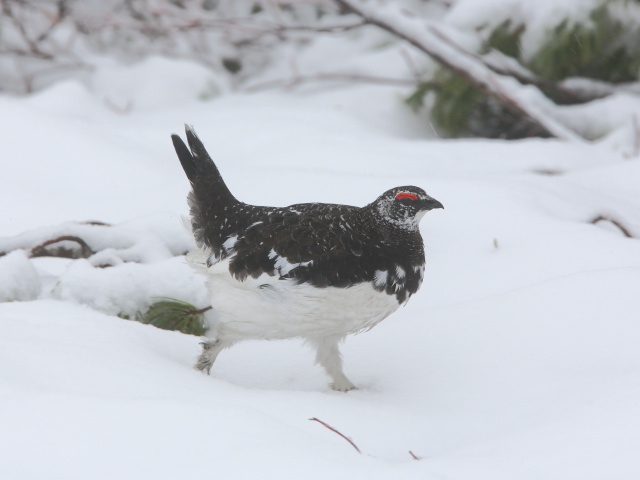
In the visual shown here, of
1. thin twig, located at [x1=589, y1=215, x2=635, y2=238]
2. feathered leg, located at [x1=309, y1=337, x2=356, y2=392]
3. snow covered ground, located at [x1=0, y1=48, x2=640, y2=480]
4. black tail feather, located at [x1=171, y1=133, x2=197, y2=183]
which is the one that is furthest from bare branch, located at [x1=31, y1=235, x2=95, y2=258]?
thin twig, located at [x1=589, y1=215, x2=635, y2=238]

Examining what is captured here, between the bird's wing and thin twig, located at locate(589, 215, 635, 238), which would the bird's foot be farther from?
thin twig, located at locate(589, 215, 635, 238)

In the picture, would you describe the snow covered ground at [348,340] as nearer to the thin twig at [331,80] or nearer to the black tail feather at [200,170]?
the black tail feather at [200,170]

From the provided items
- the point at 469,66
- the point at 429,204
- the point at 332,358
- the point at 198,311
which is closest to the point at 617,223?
the point at 429,204

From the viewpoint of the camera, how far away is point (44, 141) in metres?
4.38

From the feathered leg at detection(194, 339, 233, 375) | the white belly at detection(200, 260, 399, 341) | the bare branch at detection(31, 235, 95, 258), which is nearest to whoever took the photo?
the white belly at detection(200, 260, 399, 341)

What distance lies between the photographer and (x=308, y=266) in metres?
2.50

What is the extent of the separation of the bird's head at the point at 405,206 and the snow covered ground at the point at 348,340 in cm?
42

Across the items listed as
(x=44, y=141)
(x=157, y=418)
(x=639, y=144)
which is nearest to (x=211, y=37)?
(x=44, y=141)

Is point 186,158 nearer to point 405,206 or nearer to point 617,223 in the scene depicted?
point 405,206

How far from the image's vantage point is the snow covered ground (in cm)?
166

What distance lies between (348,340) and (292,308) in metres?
0.67

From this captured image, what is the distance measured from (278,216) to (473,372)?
0.85 metres

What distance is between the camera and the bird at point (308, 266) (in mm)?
2492

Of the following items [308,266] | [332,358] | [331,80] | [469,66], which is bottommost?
[332,358]
